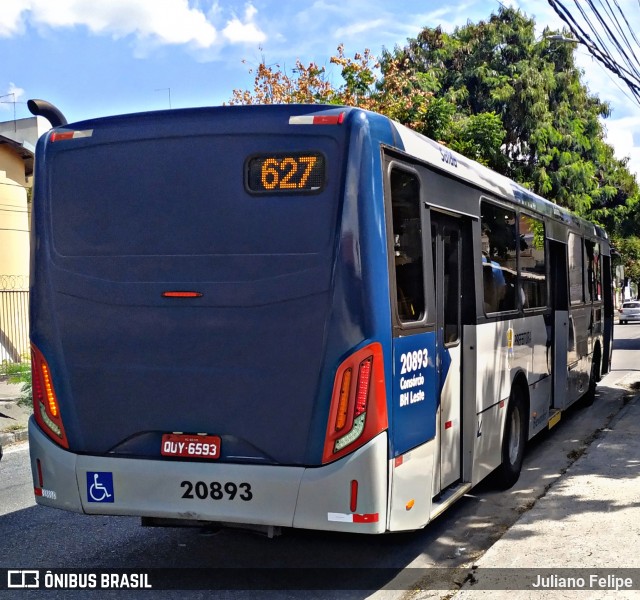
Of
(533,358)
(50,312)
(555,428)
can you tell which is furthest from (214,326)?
(555,428)

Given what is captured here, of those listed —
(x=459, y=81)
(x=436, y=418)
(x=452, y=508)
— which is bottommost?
(x=452, y=508)

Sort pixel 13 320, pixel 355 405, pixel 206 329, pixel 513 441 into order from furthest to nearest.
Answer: pixel 13 320 → pixel 513 441 → pixel 206 329 → pixel 355 405

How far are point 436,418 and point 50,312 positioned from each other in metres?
2.66

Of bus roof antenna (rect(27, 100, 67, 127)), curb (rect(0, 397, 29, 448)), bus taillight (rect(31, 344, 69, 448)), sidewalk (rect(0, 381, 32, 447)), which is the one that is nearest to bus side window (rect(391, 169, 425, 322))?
bus taillight (rect(31, 344, 69, 448))

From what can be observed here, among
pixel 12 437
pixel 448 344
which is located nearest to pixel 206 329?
pixel 448 344

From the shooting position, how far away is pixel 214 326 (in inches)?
197

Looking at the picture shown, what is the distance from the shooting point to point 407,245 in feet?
17.6

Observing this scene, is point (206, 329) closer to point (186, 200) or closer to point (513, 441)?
point (186, 200)

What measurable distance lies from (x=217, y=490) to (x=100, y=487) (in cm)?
77

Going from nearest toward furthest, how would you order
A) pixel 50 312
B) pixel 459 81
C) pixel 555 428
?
pixel 50 312 < pixel 555 428 < pixel 459 81

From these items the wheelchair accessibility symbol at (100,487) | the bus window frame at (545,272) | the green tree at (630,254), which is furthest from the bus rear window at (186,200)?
the green tree at (630,254)

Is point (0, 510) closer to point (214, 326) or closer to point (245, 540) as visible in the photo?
point (245, 540)

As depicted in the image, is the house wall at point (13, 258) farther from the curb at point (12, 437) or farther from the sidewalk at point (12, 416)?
the curb at point (12, 437)

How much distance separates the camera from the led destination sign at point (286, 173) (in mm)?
4926
